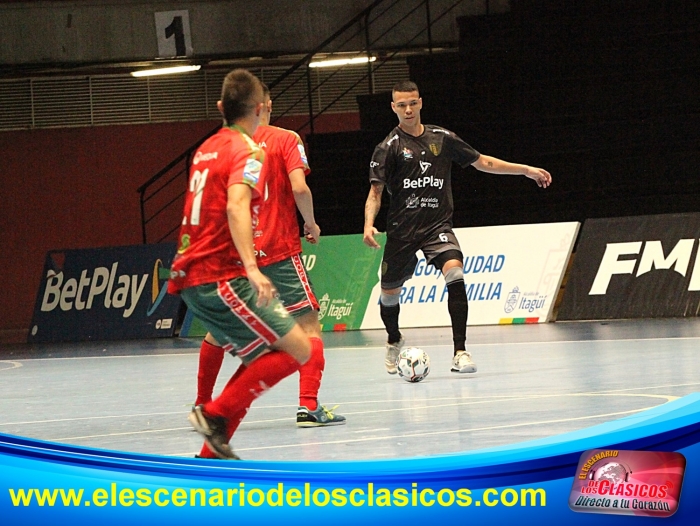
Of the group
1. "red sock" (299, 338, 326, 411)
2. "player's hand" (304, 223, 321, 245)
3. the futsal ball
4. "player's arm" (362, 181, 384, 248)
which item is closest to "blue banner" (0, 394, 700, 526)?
"red sock" (299, 338, 326, 411)

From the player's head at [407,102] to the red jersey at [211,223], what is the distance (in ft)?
12.6

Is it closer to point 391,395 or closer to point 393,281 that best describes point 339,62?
point 393,281

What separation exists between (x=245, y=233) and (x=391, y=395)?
10.1 feet

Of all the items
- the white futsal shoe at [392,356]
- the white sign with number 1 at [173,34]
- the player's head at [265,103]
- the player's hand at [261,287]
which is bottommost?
the white futsal shoe at [392,356]

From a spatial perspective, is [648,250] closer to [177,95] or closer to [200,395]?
[200,395]

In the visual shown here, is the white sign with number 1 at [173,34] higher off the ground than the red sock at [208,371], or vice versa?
the white sign with number 1 at [173,34]

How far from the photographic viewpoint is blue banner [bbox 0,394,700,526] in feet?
6.82

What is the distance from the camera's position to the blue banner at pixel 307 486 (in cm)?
208

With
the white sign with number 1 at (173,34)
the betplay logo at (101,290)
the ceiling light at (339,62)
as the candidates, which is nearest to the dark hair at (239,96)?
the betplay logo at (101,290)

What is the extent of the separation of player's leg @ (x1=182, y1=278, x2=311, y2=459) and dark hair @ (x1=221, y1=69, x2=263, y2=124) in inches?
25.5

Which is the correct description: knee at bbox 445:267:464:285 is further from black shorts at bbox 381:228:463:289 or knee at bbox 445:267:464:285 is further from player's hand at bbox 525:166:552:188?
player's hand at bbox 525:166:552:188

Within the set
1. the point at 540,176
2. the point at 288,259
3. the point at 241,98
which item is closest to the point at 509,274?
the point at 540,176

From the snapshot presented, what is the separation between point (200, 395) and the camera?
575cm

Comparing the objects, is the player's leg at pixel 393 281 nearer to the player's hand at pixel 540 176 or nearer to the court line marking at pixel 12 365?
the player's hand at pixel 540 176
